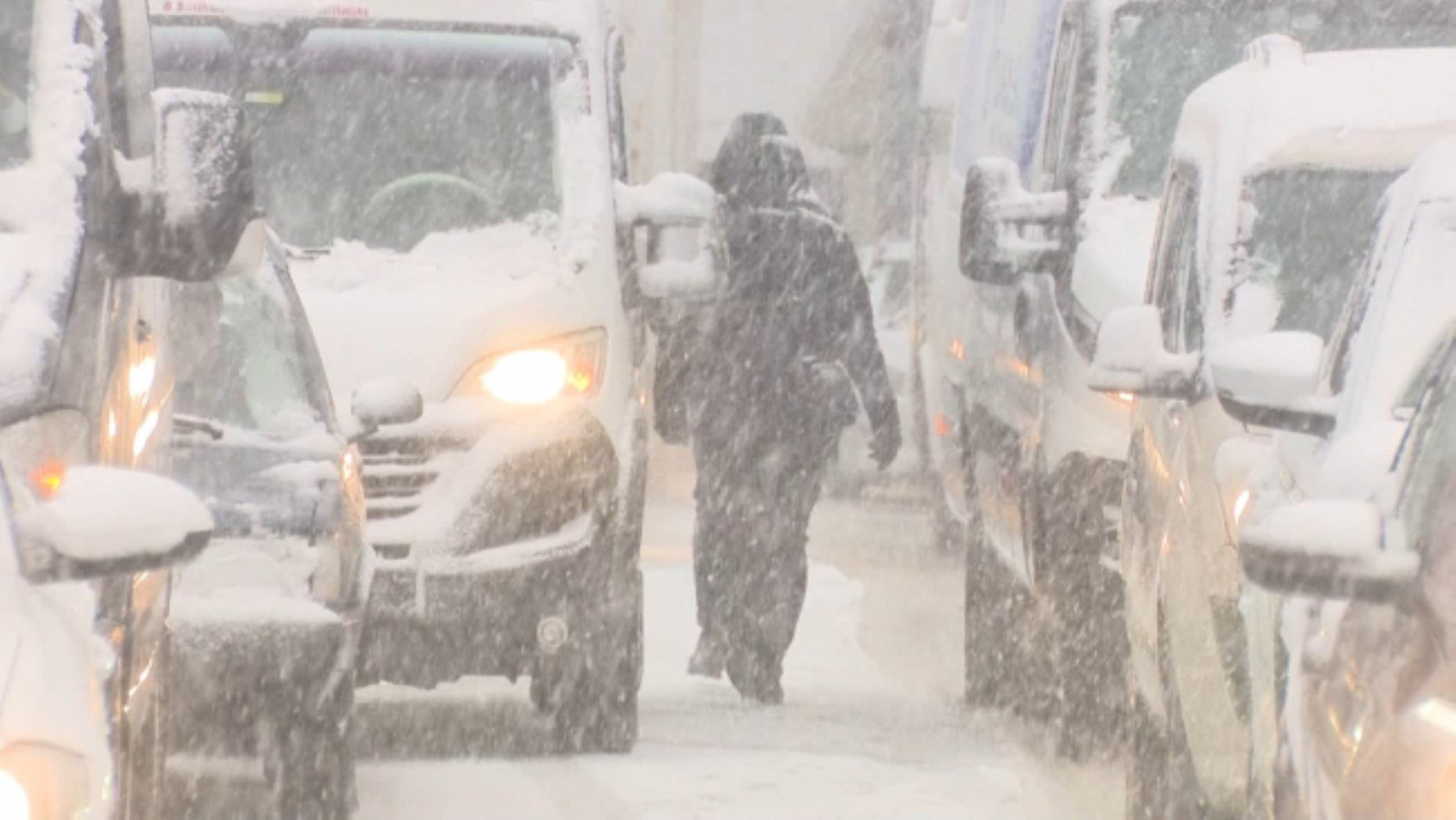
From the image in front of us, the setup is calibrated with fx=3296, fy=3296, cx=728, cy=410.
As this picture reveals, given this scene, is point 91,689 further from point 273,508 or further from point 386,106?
point 386,106

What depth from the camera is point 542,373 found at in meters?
9.32

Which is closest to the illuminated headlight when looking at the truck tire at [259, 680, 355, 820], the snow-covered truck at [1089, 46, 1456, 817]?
the snow-covered truck at [1089, 46, 1456, 817]

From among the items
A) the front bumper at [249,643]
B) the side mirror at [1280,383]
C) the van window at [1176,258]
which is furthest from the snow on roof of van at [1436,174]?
the front bumper at [249,643]

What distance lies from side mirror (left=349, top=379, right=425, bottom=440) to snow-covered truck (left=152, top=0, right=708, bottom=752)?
24.4 inches

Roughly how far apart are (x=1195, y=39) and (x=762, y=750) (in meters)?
2.73

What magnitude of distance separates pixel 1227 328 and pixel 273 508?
220 cm

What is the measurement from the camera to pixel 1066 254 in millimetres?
9867

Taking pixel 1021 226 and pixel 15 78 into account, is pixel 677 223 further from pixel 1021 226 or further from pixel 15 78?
pixel 15 78

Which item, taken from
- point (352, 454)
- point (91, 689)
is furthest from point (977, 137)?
point (91, 689)

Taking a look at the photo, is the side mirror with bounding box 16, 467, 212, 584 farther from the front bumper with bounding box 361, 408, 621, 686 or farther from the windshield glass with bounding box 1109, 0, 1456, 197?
the windshield glass with bounding box 1109, 0, 1456, 197

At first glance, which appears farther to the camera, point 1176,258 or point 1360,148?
point 1176,258

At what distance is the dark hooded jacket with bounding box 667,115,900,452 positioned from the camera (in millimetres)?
10883

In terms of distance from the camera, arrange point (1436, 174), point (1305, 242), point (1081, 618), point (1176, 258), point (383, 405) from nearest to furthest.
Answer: point (1436, 174) < point (1305, 242) < point (1176, 258) < point (383, 405) < point (1081, 618)

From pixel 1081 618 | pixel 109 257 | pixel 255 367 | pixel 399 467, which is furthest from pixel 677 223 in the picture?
pixel 109 257
